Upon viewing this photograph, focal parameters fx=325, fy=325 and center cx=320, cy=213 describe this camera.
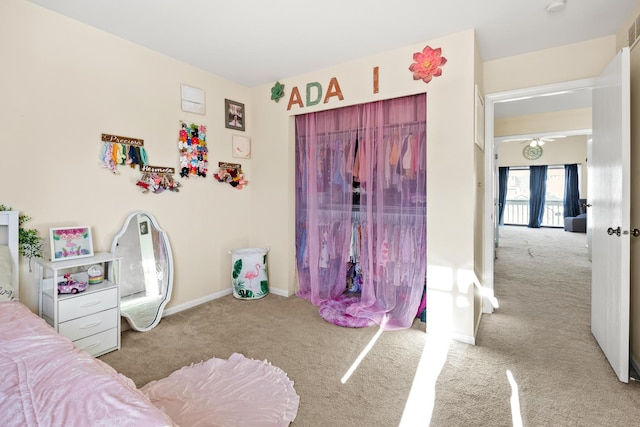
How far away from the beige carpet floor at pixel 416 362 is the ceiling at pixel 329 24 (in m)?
2.36

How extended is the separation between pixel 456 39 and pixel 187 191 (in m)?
2.72

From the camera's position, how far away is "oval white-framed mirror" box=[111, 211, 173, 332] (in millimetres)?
2723

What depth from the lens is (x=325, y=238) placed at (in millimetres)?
3418

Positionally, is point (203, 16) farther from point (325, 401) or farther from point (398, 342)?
point (398, 342)


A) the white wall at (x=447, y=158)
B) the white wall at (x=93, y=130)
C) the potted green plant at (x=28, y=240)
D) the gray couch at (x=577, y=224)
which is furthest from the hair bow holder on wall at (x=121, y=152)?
the gray couch at (x=577, y=224)

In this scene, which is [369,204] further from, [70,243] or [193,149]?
[70,243]

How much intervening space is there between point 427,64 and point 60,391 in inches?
117

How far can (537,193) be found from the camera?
973cm

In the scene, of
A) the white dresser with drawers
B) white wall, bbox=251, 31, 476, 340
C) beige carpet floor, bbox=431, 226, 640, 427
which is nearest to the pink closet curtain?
white wall, bbox=251, 31, 476, 340

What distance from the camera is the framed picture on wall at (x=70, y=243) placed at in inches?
88.6

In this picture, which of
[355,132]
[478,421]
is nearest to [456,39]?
[355,132]

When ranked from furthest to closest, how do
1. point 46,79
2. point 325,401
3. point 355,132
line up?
point 355,132 → point 46,79 → point 325,401

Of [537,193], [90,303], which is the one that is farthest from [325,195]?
[537,193]

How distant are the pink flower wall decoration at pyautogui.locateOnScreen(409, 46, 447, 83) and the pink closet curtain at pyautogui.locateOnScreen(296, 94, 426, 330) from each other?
19cm
